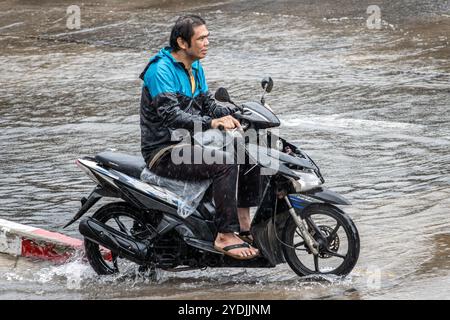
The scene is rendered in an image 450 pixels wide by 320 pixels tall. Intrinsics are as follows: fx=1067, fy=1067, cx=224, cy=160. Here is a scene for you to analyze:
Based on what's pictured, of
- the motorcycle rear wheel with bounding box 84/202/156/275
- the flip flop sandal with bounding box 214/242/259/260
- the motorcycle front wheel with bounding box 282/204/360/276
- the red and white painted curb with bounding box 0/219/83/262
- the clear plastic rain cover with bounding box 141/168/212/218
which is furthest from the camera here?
the red and white painted curb with bounding box 0/219/83/262

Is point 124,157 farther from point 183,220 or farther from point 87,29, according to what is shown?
point 87,29

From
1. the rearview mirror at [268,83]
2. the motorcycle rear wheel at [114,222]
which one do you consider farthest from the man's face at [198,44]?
the motorcycle rear wheel at [114,222]

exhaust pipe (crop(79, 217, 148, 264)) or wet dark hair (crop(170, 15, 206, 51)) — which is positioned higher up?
wet dark hair (crop(170, 15, 206, 51))

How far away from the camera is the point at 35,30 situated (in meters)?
19.7

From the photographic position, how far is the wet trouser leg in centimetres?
671

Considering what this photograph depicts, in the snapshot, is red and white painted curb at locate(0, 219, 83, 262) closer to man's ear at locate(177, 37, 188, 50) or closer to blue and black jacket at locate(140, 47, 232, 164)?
blue and black jacket at locate(140, 47, 232, 164)

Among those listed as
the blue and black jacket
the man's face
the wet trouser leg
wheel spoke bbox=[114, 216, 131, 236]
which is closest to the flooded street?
wheel spoke bbox=[114, 216, 131, 236]

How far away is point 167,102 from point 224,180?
1.99 ft

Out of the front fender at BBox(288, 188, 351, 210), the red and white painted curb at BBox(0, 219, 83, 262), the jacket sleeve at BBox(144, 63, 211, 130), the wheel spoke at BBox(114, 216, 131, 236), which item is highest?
the jacket sleeve at BBox(144, 63, 211, 130)

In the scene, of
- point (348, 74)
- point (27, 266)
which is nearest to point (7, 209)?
point (27, 266)

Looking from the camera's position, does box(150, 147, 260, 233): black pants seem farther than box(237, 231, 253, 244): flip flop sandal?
No

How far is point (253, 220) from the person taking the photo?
6.85 metres

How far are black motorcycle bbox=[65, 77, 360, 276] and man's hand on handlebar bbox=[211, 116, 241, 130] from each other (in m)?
0.12

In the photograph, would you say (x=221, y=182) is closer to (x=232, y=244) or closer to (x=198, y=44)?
(x=232, y=244)
